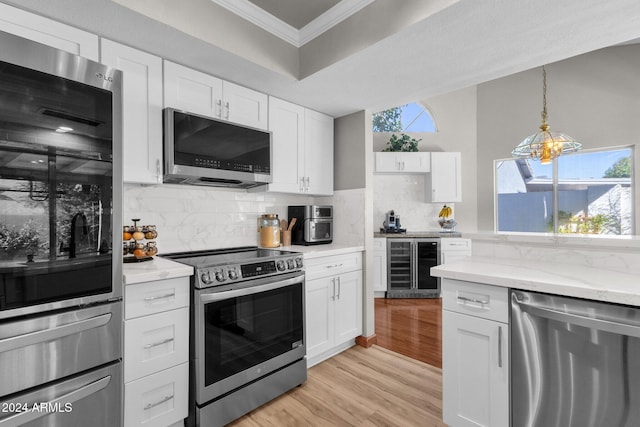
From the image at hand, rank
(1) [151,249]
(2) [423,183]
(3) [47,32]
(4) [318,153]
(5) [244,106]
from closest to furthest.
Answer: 1. (3) [47,32]
2. (1) [151,249]
3. (5) [244,106]
4. (4) [318,153]
5. (2) [423,183]

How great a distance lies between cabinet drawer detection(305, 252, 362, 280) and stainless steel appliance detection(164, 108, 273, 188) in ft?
2.55

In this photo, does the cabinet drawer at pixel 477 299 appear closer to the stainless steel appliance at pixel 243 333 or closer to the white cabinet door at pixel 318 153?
the stainless steel appliance at pixel 243 333

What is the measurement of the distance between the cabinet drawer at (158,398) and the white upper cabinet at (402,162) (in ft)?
14.2

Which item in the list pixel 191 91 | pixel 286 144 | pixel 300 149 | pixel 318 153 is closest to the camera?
pixel 191 91

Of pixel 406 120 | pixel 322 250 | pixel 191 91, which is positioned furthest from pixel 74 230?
pixel 406 120

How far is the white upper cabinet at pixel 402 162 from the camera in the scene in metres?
5.30

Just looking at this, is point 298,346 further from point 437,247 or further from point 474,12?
point 437,247

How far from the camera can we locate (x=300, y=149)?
2.96 m

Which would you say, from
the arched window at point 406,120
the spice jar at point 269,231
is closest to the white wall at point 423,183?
the arched window at point 406,120

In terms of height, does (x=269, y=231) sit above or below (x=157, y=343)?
above

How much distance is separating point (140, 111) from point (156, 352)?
1430mm

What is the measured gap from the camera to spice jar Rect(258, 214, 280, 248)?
285 cm

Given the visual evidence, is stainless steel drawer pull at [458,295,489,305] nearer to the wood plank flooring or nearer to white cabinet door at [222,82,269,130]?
the wood plank flooring

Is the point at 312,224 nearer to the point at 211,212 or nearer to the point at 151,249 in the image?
the point at 211,212
